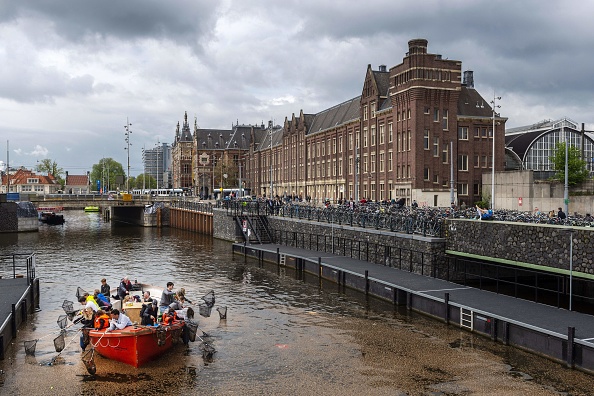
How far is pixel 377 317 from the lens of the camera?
1243 inches

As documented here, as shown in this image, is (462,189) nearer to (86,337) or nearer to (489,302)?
(489,302)

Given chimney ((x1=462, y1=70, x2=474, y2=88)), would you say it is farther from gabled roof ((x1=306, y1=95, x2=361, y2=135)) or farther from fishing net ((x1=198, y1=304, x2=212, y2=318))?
fishing net ((x1=198, y1=304, x2=212, y2=318))

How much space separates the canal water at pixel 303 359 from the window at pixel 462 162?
134ft

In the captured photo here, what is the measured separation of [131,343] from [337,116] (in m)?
80.1

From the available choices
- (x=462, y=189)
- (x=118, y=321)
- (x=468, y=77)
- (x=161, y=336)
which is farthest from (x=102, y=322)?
(x=468, y=77)

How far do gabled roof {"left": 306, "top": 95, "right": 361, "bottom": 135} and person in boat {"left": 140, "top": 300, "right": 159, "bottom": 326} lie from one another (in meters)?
66.5

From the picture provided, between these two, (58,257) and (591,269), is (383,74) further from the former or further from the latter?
(591,269)

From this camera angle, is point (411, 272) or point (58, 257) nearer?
point (411, 272)

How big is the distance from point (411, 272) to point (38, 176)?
187m

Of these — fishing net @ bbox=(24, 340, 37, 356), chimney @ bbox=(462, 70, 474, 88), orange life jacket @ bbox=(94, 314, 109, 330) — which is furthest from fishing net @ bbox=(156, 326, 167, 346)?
chimney @ bbox=(462, 70, 474, 88)

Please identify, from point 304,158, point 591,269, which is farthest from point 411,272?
point 304,158

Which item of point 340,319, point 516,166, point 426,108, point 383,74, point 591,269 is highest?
point 383,74

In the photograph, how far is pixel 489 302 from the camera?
2933 centimetres

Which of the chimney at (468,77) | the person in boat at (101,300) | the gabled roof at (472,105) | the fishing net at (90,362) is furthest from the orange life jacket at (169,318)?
the chimney at (468,77)
